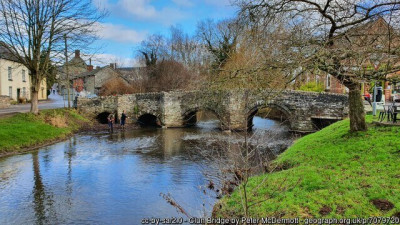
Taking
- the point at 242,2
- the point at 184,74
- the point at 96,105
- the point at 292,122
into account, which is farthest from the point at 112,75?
the point at 242,2

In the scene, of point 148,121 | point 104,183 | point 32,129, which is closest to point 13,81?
point 148,121

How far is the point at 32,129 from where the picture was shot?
1844 cm

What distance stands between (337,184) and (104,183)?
7421mm

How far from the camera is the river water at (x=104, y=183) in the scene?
27.4 feet

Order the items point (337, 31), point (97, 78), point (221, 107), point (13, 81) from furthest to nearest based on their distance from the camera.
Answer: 1. point (97, 78)
2. point (13, 81)
3. point (221, 107)
4. point (337, 31)

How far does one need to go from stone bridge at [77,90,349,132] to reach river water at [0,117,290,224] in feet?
16.2

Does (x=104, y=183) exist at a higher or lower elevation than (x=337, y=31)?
lower

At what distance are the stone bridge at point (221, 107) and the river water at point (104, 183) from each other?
16.2ft

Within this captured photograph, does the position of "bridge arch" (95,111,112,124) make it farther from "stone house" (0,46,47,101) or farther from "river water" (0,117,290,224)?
"river water" (0,117,290,224)

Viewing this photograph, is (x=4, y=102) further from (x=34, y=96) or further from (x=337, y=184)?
(x=337, y=184)

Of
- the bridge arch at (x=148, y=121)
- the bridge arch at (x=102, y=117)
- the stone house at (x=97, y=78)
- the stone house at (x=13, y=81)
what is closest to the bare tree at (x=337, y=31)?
the bridge arch at (x=148, y=121)

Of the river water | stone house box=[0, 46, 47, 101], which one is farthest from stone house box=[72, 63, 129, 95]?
the river water

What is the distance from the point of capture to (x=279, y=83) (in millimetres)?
8602

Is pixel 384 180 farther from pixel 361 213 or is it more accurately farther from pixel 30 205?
pixel 30 205
